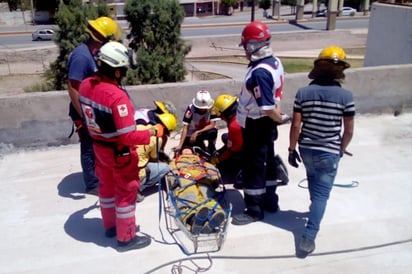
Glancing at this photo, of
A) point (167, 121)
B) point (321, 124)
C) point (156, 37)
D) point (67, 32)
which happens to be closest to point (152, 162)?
point (167, 121)

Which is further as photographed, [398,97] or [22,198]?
[398,97]

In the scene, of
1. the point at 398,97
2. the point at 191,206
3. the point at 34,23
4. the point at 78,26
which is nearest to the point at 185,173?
the point at 191,206

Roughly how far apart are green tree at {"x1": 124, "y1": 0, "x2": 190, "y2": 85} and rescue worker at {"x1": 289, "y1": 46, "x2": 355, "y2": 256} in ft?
28.8

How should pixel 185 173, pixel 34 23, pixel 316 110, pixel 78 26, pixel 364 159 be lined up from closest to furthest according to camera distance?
pixel 316 110 < pixel 185 173 < pixel 364 159 < pixel 78 26 < pixel 34 23

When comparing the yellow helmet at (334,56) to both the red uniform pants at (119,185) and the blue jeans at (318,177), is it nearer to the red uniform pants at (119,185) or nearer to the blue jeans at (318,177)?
the blue jeans at (318,177)

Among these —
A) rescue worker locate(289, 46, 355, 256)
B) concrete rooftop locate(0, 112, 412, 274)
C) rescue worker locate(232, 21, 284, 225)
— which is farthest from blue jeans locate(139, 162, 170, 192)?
rescue worker locate(289, 46, 355, 256)

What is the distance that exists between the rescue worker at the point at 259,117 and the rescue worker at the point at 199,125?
1.14 meters

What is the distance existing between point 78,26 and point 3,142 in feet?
27.4

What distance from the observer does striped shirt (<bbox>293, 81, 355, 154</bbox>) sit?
355 cm

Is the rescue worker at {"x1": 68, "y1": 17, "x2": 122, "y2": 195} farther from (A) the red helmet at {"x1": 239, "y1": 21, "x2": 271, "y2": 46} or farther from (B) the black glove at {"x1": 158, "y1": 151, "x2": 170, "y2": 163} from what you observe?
(A) the red helmet at {"x1": 239, "y1": 21, "x2": 271, "y2": 46}

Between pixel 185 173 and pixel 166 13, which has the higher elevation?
pixel 166 13

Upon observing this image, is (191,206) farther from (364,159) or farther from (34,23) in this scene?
(34,23)

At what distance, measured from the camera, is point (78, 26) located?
1340cm

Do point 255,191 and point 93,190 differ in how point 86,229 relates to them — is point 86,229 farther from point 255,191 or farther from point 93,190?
point 255,191
